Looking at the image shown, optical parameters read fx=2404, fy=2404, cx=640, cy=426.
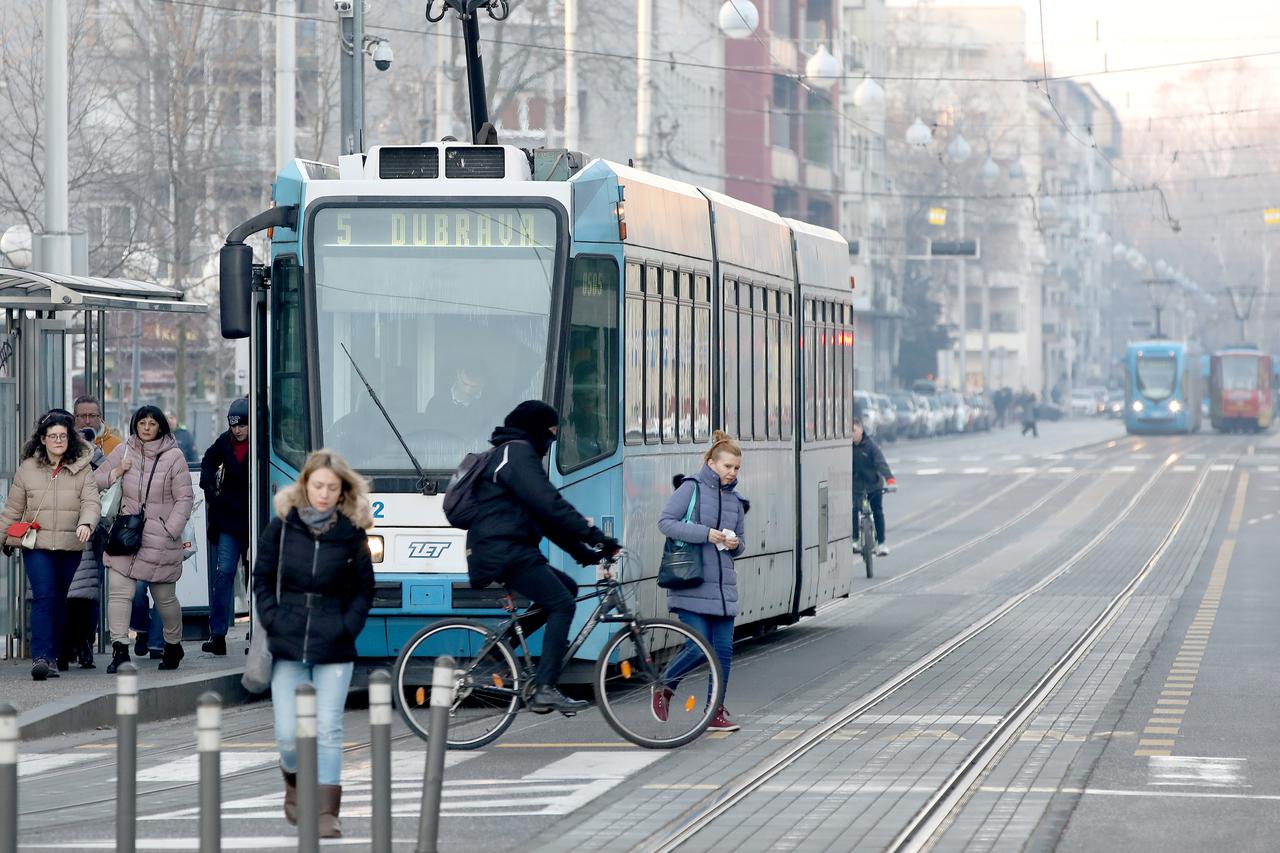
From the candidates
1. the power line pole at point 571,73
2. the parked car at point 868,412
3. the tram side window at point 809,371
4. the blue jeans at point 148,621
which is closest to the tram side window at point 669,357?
the blue jeans at point 148,621

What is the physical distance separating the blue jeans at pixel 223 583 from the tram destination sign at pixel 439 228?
322 cm

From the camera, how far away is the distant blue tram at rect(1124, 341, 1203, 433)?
77500mm

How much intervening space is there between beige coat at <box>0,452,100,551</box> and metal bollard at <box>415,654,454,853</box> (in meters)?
6.91

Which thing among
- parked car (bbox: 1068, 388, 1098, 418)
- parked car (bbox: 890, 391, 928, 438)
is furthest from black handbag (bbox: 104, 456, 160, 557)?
parked car (bbox: 1068, 388, 1098, 418)

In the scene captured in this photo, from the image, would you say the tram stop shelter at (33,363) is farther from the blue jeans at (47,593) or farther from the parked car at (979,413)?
the parked car at (979,413)

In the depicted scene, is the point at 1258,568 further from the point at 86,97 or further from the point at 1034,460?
the point at 1034,460

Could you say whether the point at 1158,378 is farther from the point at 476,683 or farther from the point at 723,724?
the point at 476,683

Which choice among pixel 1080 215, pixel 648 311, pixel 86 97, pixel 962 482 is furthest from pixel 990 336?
pixel 648 311

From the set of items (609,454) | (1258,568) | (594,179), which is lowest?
(1258,568)

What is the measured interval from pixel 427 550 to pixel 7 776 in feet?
20.5

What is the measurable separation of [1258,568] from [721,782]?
1728cm

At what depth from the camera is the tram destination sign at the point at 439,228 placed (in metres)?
13.0

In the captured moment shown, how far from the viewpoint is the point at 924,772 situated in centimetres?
1057

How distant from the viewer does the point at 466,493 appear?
11211mm
